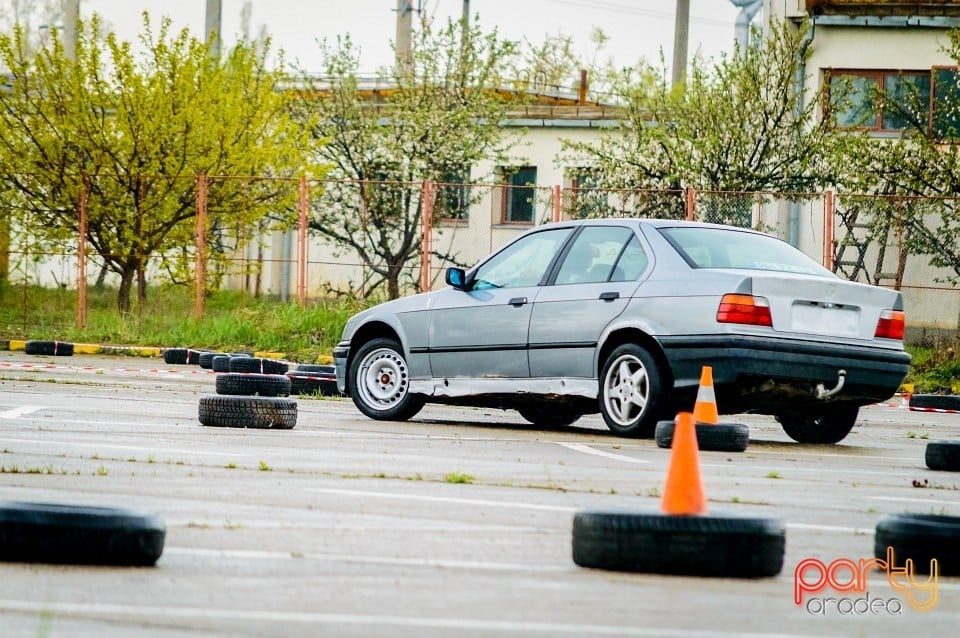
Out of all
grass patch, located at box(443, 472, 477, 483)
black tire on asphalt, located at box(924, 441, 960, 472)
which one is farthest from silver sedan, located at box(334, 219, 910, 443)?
grass patch, located at box(443, 472, 477, 483)

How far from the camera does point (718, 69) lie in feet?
92.7

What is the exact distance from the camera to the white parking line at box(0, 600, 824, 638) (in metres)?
4.09

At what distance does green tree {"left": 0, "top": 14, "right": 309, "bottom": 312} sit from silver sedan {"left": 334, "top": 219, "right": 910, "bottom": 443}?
632 inches

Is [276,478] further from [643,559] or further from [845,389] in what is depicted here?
[845,389]

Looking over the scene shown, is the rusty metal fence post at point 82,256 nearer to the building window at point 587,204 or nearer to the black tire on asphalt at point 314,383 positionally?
the building window at point 587,204

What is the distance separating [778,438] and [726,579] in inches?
285

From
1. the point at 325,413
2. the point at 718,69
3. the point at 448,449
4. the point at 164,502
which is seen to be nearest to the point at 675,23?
the point at 718,69

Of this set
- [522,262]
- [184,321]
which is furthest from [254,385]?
[184,321]

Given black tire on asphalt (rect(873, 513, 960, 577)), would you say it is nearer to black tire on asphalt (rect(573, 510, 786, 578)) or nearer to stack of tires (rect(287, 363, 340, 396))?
black tire on asphalt (rect(573, 510, 786, 578))

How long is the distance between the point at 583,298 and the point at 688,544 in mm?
6174

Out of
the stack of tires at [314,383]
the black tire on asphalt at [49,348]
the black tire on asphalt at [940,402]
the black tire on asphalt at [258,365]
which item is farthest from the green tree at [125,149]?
the black tire on asphalt at [940,402]

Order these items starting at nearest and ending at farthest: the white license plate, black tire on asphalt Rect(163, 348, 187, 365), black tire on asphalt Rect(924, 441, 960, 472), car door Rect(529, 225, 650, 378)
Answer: black tire on asphalt Rect(924, 441, 960, 472)
the white license plate
car door Rect(529, 225, 650, 378)
black tire on asphalt Rect(163, 348, 187, 365)

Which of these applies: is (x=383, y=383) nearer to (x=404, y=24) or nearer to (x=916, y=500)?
(x=916, y=500)

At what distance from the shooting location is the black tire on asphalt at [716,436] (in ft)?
32.3
